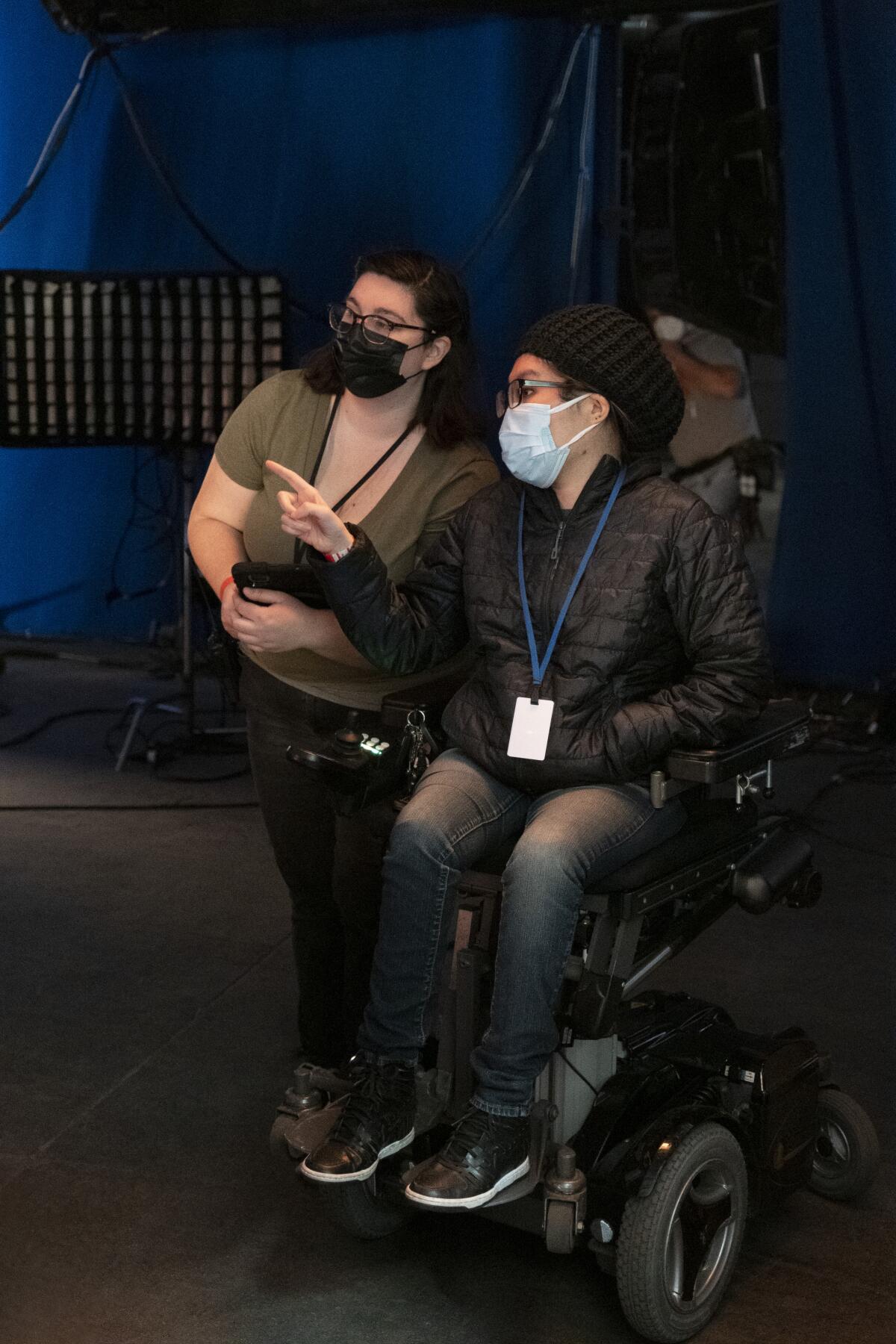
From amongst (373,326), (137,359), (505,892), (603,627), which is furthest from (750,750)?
(137,359)

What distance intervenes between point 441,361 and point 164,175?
13.9ft

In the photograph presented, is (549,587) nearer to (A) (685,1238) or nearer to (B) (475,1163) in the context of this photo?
(B) (475,1163)

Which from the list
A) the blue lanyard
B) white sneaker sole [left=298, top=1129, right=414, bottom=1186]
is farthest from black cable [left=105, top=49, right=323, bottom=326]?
Result: white sneaker sole [left=298, top=1129, right=414, bottom=1186]

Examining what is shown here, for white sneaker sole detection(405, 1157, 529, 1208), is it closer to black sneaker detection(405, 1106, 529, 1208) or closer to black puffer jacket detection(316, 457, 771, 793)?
black sneaker detection(405, 1106, 529, 1208)

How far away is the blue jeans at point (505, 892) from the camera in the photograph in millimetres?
2037

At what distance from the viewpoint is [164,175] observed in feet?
20.9

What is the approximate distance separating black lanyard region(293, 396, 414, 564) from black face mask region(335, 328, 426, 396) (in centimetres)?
8

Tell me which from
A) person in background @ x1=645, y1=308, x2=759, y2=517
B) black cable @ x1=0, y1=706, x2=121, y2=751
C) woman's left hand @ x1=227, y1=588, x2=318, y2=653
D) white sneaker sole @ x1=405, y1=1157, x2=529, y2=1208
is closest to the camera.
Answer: white sneaker sole @ x1=405, y1=1157, x2=529, y2=1208

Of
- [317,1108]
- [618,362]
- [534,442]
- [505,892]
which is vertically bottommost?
[317,1108]

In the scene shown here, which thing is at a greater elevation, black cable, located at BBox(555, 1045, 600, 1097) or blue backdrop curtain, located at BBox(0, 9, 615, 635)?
blue backdrop curtain, located at BBox(0, 9, 615, 635)

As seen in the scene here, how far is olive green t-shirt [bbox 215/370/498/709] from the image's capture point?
2.54 m

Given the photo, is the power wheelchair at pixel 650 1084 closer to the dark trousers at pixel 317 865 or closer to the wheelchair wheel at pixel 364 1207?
the wheelchair wheel at pixel 364 1207

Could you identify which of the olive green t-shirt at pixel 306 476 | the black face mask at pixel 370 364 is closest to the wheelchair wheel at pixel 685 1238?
the olive green t-shirt at pixel 306 476

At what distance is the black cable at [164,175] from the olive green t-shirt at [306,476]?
3.86 metres
